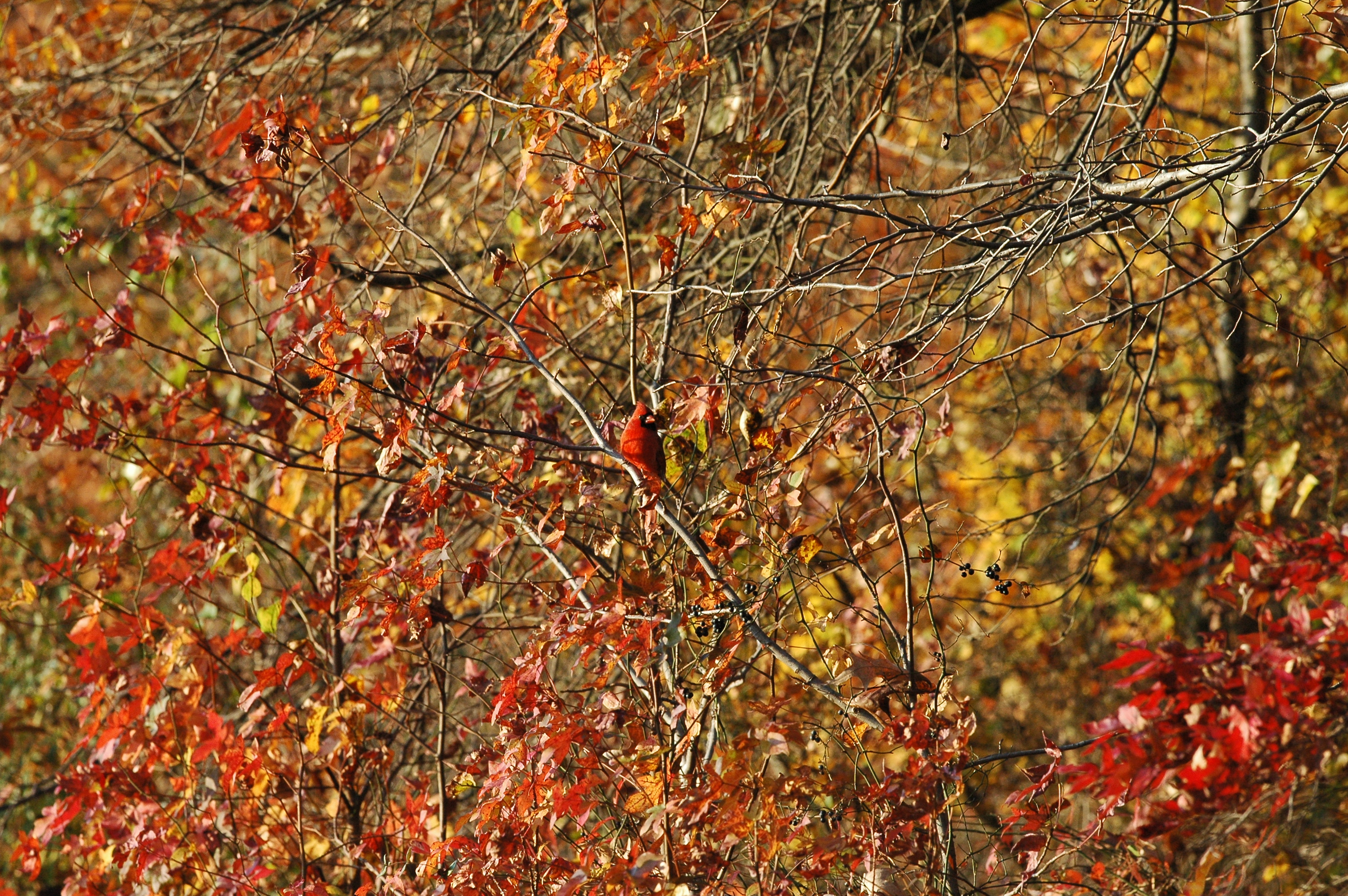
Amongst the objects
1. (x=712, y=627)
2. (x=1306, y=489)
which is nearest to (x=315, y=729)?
(x=712, y=627)

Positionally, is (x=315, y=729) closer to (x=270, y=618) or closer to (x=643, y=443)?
(x=270, y=618)

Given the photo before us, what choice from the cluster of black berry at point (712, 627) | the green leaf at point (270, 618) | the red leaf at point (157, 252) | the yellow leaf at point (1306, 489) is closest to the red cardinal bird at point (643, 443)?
the cluster of black berry at point (712, 627)

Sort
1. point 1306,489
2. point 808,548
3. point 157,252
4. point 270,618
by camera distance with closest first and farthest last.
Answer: point 808,548
point 270,618
point 157,252
point 1306,489

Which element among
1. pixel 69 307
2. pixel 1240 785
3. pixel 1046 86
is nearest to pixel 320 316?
pixel 1240 785

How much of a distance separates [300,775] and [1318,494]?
4.20 metres

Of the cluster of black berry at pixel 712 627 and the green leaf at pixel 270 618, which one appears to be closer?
the cluster of black berry at pixel 712 627

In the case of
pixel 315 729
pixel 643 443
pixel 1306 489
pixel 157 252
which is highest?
pixel 1306 489

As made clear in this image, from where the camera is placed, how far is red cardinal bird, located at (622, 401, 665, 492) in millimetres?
2395

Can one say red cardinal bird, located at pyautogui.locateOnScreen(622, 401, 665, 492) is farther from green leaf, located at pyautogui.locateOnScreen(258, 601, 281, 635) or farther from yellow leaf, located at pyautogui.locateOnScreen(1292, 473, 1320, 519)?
yellow leaf, located at pyautogui.locateOnScreen(1292, 473, 1320, 519)

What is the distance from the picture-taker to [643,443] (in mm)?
Answer: 2402

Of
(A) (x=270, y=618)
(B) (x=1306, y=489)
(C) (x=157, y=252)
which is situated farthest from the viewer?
(B) (x=1306, y=489)

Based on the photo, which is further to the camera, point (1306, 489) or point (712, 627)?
point (1306, 489)

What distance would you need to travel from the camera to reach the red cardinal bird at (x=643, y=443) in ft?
7.86

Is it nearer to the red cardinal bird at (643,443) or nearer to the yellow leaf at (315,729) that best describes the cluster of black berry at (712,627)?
the red cardinal bird at (643,443)
